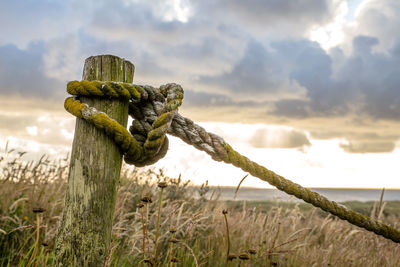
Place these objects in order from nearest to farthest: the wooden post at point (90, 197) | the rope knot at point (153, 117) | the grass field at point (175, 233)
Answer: the wooden post at point (90, 197)
the rope knot at point (153, 117)
the grass field at point (175, 233)

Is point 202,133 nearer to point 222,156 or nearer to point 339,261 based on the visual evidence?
point 222,156

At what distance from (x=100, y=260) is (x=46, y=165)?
412 cm

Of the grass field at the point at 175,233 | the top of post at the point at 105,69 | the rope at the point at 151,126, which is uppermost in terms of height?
the top of post at the point at 105,69

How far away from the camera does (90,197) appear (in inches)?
79.3

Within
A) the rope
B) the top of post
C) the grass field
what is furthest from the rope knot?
the grass field

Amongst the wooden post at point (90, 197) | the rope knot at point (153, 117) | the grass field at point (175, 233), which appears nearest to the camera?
the wooden post at point (90, 197)

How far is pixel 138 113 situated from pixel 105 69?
0.35 metres

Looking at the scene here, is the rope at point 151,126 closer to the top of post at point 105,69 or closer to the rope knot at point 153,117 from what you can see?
the rope knot at point 153,117

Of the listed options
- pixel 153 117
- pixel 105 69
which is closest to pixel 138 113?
pixel 153 117

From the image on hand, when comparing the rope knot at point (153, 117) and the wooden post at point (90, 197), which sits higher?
the rope knot at point (153, 117)

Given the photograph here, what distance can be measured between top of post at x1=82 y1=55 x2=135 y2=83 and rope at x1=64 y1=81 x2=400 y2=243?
111 mm

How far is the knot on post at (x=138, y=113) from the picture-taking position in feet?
6.77

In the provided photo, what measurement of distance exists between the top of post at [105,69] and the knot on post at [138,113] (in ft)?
0.36

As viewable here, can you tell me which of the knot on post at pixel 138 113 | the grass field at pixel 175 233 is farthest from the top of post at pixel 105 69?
the grass field at pixel 175 233
